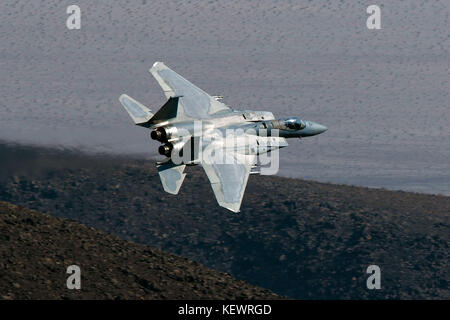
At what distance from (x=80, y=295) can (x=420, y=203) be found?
60.1m

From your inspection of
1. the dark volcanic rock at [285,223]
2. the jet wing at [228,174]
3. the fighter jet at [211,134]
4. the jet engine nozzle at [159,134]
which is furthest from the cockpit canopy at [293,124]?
the dark volcanic rock at [285,223]

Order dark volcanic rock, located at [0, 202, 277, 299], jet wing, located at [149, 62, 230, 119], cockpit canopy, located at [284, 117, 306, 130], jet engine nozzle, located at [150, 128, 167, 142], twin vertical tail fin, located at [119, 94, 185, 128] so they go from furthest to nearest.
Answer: cockpit canopy, located at [284, 117, 306, 130] < dark volcanic rock, located at [0, 202, 277, 299] < jet wing, located at [149, 62, 230, 119] < jet engine nozzle, located at [150, 128, 167, 142] < twin vertical tail fin, located at [119, 94, 185, 128]

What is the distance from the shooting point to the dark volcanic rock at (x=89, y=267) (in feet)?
208

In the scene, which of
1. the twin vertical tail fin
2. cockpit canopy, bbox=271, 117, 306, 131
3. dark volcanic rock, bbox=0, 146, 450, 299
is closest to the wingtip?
the twin vertical tail fin

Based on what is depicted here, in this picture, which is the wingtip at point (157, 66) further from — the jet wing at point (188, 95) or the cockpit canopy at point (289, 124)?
the cockpit canopy at point (289, 124)

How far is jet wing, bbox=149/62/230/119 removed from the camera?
2451 inches

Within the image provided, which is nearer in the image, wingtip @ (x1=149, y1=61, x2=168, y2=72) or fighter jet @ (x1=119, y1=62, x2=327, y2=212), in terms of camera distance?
fighter jet @ (x1=119, y1=62, x2=327, y2=212)

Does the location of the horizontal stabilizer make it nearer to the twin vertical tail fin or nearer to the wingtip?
the twin vertical tail fin

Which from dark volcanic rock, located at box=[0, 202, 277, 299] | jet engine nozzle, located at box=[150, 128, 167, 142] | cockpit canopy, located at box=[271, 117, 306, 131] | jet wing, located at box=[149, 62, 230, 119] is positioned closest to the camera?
jet engine nozzle, located at box=[150, 128, 167, 142]

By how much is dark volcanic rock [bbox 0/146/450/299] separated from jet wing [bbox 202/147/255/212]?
1996 inches

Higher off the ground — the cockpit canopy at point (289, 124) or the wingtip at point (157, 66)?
the wingtip at point (157, 66)

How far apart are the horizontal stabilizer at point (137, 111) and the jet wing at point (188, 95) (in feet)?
9.12

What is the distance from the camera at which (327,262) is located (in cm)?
11725
